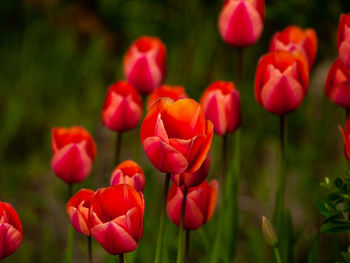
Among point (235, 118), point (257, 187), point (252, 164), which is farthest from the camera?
point (252, 164)

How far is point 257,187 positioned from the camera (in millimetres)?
1728

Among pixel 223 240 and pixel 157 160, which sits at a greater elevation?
pixel 157 160

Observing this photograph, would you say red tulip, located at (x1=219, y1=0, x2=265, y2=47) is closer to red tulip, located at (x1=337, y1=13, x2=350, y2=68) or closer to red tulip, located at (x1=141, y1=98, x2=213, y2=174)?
red tulip, located at (x1=337, y1=13, x2=350, y2=68)

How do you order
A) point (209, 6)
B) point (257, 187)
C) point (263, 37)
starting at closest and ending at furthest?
point (257, 187), point (263, 37), point (209, 6)

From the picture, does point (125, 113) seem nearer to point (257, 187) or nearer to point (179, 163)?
point (179, 163)

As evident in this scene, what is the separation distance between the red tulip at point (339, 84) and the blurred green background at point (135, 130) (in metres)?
0.44

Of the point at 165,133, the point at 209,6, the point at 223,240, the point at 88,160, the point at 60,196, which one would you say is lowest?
the point at 60,196

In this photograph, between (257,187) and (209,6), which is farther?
(209,6)

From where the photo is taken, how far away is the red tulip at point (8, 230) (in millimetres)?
652

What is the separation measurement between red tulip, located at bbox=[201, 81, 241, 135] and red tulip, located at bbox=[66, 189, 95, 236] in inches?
11.8

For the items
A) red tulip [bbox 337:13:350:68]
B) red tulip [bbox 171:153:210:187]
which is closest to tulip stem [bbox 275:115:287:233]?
red tulip [bbox 337:13:350:68]

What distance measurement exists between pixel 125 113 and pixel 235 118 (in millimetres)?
208

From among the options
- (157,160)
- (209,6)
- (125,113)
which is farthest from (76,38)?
(157,160)

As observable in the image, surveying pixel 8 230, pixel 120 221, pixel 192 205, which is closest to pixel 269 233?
pixel 192 205
